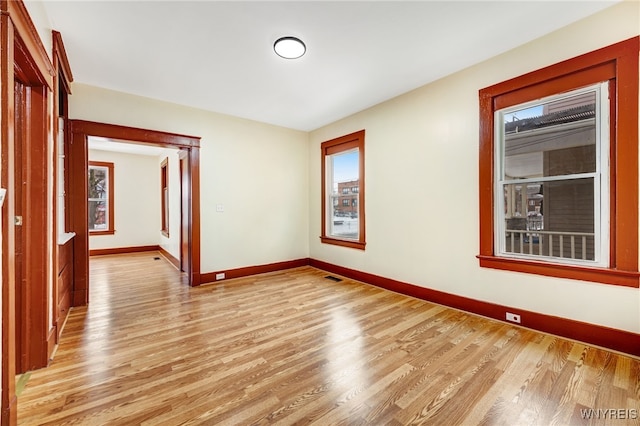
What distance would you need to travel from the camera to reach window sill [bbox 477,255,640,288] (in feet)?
6.55

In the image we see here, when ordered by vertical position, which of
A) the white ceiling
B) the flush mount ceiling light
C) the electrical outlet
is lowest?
the electrical outlet

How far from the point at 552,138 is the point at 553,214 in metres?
0.98

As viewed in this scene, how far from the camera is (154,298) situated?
3.44m

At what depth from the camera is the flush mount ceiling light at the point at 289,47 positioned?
235cm

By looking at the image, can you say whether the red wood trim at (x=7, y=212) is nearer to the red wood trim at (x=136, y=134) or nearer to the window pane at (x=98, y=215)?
the red wood trim at (x=136, y=134)

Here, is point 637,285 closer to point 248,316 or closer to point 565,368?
point 565,368

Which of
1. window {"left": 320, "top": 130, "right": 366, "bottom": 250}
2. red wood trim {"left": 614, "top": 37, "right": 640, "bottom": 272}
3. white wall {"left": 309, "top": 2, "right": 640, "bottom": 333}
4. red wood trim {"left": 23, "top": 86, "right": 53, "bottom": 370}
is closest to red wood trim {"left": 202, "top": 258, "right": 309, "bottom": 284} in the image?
window {"left": 320, "top": 130, "right": 366, "bottom": 250}

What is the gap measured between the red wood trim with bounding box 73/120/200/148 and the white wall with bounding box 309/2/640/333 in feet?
8.15

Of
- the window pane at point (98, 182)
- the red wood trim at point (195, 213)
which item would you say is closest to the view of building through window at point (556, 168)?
the red wood trim at point (195, 213)

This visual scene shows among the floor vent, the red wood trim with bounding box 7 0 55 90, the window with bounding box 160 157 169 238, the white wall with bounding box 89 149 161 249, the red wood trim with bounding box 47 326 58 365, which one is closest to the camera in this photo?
the red wood trim with bounding box 7 0 55 90

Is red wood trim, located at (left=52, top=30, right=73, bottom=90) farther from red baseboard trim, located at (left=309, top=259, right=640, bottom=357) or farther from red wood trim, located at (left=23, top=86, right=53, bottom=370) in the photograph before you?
red baseboard trim, located at (left=309, top=259, right=640, bottom=357)

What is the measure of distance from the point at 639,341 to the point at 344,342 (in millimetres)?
2185

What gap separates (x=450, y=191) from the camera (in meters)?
3.00
